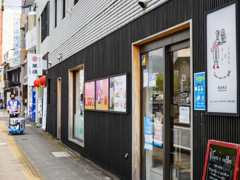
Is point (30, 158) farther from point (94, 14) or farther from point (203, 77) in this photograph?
point (203, 77)

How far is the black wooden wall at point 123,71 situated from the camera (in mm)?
4023

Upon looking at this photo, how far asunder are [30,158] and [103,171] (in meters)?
2.93

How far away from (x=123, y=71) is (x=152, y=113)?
1381mm

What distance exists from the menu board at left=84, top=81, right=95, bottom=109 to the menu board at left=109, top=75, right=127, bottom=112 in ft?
4.68

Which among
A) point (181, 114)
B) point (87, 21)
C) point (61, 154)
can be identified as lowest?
point (61, 154)

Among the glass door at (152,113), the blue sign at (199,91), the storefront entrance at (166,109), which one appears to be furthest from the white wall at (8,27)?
the blue sign at (199,91)

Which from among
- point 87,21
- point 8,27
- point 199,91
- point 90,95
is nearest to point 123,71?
point 90,95

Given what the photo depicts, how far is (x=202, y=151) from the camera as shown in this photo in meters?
4.09

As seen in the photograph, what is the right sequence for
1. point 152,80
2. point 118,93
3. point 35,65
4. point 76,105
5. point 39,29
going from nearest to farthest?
point 152,80, point 118,93, point 76,105, point 35,65, point 39,29

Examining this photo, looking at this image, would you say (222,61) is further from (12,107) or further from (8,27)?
(8,27)

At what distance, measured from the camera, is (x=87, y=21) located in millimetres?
9461

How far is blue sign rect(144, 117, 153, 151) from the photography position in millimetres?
5832

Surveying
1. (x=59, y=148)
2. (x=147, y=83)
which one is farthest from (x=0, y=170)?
(x=147, y=83)

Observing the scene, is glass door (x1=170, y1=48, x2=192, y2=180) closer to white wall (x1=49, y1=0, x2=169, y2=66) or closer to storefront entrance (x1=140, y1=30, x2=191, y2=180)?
storefront entrance (x1=140, y1=30, x2=191, y2=180)
